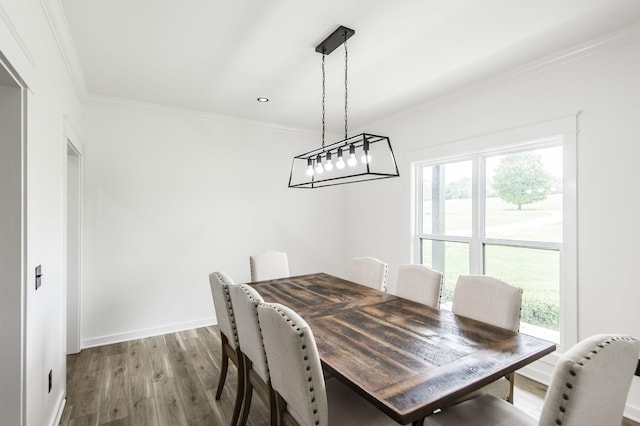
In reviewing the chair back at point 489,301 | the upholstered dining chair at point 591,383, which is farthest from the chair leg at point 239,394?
the upholstered dining chair at point 591,383

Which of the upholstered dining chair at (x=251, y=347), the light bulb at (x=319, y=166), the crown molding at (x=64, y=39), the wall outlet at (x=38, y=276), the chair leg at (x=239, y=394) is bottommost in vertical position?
the chair leg at (x=239, y=394)

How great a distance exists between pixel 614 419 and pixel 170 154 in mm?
4222

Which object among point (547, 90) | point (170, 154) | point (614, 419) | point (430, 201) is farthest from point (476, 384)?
point (170, 154)

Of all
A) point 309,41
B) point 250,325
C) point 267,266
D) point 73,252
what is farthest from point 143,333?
point 309,41

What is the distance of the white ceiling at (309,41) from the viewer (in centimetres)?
200

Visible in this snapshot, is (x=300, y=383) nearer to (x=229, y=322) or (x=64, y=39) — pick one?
(x=229, y=322)

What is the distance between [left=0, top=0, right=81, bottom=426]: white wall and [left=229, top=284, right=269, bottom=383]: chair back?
1.01 m

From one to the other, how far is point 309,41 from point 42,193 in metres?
1.95

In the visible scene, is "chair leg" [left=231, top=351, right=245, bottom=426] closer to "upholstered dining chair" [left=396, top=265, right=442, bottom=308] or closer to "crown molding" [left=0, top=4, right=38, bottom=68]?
"upholstered dining chair" [left=396, top=265, right=442, bottom=308]

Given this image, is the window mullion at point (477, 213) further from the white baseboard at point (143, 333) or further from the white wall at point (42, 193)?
the white wall at point (42, 193)

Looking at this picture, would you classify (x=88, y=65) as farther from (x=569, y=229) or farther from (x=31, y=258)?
(x=569, y=229)

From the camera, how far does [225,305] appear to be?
2.21 metres

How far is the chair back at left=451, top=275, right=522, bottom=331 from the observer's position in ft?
6.43

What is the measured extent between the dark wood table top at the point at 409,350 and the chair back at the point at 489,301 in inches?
7.4
